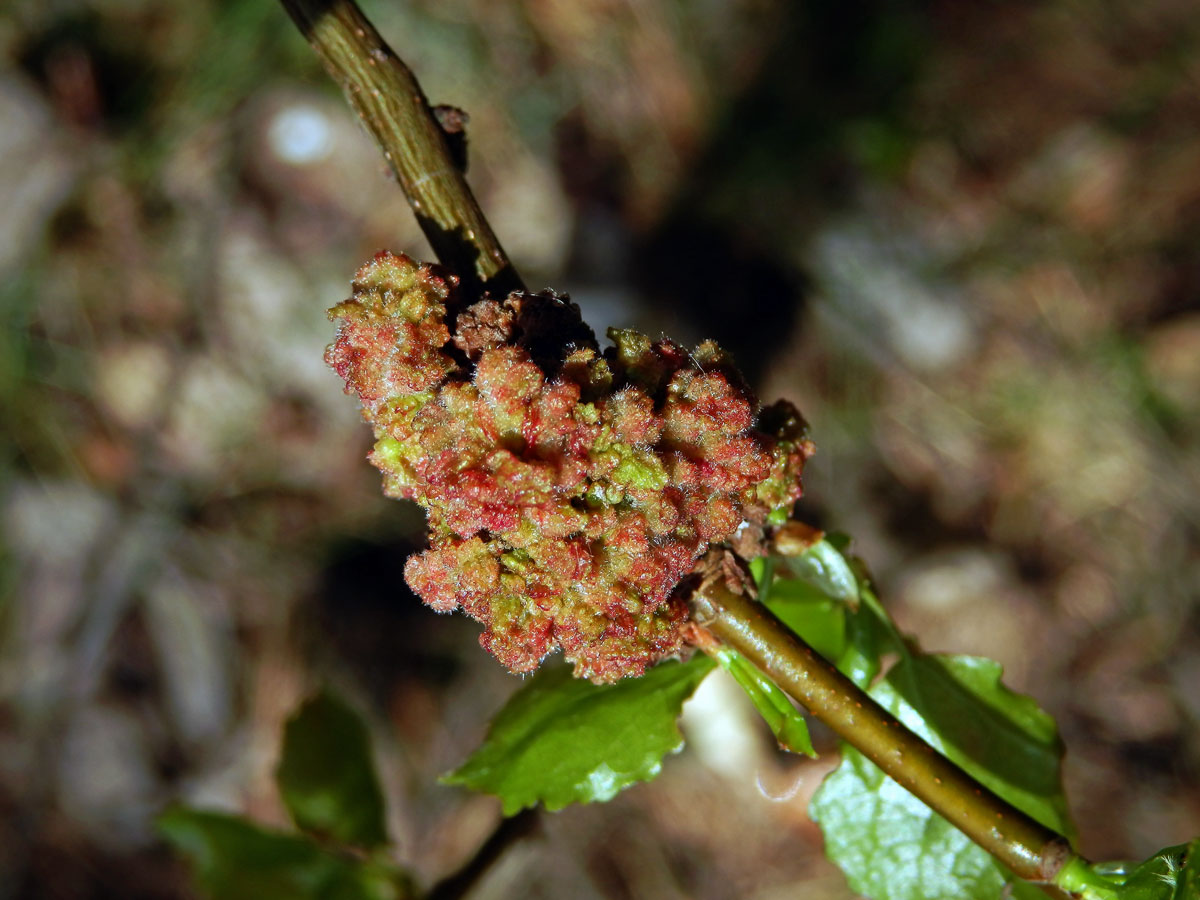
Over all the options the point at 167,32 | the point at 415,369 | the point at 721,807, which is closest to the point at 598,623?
the point at 415,369

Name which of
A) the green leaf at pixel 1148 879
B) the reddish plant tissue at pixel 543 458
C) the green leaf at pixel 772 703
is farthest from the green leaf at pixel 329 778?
the green leaf at pixel 1148 879

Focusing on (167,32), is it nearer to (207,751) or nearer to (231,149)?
(231,149)

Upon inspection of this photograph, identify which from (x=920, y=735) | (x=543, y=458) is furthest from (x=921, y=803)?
(x=543, y=458)

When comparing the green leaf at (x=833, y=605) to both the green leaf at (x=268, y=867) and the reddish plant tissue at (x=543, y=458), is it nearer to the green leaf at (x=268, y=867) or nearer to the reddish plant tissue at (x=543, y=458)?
the reddish plant tissue at (x=543, y=458)

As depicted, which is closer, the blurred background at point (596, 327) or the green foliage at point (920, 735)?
the green foliage at point (920, 735)

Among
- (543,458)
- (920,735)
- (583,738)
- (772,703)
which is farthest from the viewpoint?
(920,735)

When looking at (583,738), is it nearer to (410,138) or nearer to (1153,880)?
(1153,880)

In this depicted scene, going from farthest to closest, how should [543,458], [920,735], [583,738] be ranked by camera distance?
[920,735] → [583,738] → [543,458]

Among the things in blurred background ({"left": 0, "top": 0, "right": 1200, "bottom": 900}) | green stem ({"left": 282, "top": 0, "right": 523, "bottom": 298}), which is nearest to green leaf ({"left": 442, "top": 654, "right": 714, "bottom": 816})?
green stem ({"left": 282, "top": 0, "right": 523, "bottom": 298})
